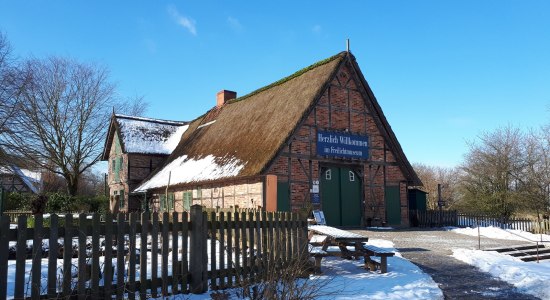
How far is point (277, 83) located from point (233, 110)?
359 cm

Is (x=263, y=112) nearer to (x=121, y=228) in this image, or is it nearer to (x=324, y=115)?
(x=324, y=115)

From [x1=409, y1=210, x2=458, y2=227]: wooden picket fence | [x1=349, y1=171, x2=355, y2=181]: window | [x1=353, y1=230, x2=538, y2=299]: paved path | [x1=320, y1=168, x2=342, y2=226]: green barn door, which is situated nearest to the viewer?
[x1=353, y1=230, x2=538, y2=299]: paved path

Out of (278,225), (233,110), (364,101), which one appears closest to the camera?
(278,225)

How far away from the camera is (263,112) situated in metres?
22.3

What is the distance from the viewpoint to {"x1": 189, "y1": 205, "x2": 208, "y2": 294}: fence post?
6.21 meters

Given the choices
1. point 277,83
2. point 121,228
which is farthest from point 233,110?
point 121,228

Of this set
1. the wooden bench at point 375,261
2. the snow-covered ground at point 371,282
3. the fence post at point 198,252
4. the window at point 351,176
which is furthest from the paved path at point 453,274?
the window at point 351,176

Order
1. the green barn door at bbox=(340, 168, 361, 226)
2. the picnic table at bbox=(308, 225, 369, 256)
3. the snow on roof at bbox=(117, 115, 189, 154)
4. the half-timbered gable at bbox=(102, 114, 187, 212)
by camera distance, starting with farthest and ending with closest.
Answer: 1. the snow on roof at bbox=(117, 115, 189, 154)
2. the half-timbered gable at bbox=(102, 114, 187, 212)
3. the green barn door at bbox=(340, 168, 361, 226)
4. the picnic table at bbox=(308, 225, 369, 256)

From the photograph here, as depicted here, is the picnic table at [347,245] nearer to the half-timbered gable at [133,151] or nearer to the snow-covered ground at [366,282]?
the snow-covered ground at [366,282]

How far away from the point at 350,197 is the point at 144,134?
51.2 feet

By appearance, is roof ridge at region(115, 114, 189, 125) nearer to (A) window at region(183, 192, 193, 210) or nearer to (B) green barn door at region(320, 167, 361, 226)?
(A) window at region(183, 192, 193, 210)

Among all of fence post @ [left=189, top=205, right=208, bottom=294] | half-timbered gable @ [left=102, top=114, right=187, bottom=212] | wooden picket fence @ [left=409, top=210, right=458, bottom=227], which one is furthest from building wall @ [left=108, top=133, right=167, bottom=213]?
fence post @ [left=189, top=205, right=208, bottom=294]

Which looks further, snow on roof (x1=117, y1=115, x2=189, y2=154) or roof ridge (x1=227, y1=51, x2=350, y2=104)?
snow on roof (x1=117, y1=115, x2=189, y2=154)

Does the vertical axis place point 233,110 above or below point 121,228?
above
